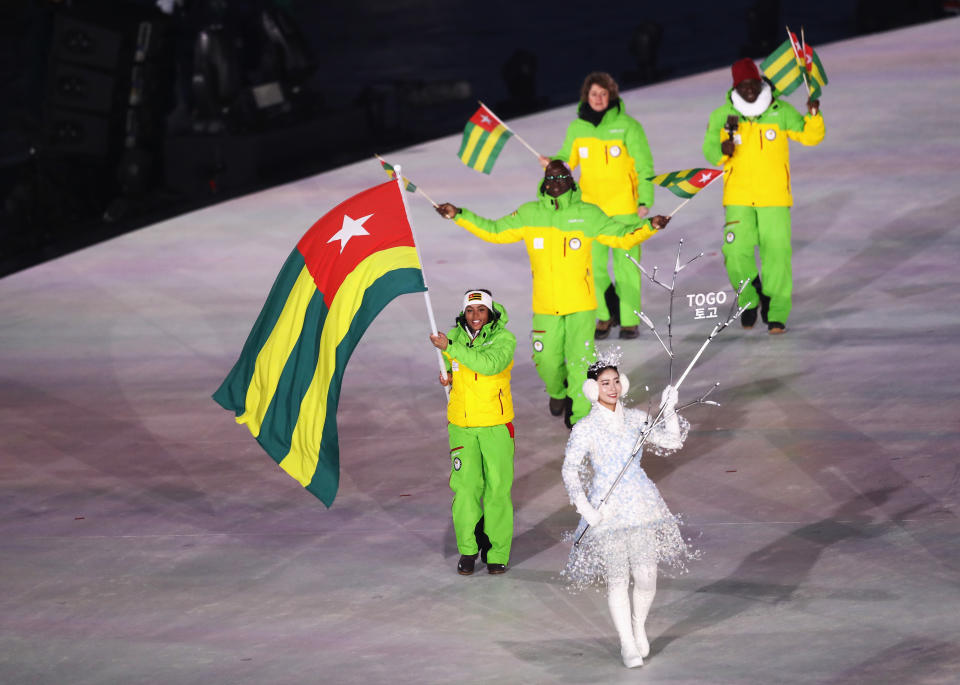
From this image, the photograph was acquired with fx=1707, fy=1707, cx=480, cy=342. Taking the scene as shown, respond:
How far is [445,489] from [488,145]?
2.99 m

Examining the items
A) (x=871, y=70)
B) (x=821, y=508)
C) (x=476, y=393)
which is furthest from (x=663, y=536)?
(x=871, y=70)

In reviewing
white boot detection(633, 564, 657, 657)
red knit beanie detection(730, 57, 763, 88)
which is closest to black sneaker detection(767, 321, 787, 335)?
red knit beanie detection(730, 57, 763, 88)

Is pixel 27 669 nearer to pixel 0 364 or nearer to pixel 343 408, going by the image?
pixel 343 408

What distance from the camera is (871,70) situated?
22.9 meters

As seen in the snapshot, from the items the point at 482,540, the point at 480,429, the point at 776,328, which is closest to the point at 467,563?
the point at 482,540

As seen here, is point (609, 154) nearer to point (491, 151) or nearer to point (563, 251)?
point (491, 151)

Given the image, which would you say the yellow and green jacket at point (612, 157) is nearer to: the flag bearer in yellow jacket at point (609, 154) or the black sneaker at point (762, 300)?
the flag bearer in yellow jacket at point (609, 154)

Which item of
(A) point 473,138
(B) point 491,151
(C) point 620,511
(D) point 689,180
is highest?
(A) point 473,138

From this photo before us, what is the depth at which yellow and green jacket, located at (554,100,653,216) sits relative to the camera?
1259cm

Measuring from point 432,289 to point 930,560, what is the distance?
7274 mm

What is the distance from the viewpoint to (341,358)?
895 centimetres

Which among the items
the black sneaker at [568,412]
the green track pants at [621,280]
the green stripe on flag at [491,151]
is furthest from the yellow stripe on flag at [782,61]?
the black sneaker at [568,412]

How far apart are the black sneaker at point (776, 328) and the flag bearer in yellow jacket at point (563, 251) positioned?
265 centimetres

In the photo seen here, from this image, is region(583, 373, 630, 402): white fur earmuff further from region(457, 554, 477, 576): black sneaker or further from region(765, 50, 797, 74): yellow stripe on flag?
region(765, 50, 797, 74): yellow stripe on flag
